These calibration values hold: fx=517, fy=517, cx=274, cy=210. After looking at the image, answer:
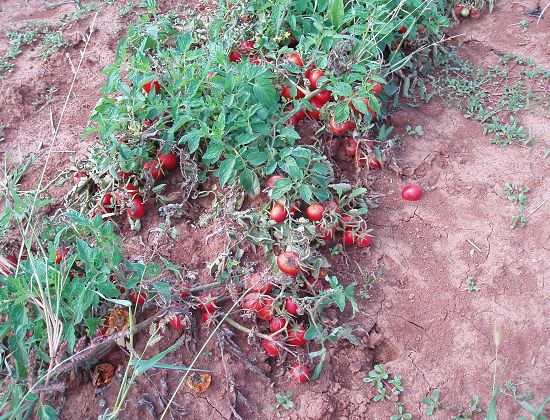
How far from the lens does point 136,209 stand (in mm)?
2811

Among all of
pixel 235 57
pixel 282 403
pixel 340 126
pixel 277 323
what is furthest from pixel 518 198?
pixel 235 57

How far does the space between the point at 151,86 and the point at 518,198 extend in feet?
7.13

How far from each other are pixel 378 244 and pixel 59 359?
1.68 meters

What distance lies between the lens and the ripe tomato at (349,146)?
10.1 ft

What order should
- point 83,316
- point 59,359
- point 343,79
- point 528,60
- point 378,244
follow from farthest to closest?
point 528,60
point 343,79
point 378,244
point 83,316
point 59,359

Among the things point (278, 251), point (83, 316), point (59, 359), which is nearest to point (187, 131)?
point (278, 251)

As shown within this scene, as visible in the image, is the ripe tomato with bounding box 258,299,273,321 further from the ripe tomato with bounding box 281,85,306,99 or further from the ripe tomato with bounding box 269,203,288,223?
the ripe tomato with bounding box 281,85,306,99

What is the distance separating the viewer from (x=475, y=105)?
345 centimetres

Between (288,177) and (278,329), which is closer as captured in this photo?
(278,329)

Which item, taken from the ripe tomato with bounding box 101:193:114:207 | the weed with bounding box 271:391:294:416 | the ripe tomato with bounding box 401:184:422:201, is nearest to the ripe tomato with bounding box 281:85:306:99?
the ripe tomato with bounding box 401:184:422:201

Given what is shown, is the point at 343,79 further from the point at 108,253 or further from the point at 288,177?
the point at 108,253

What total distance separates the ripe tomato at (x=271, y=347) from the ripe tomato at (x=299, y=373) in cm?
11

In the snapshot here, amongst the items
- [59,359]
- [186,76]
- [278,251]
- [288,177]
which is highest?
[186,76]

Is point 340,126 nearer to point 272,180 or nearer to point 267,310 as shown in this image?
point 272,180
